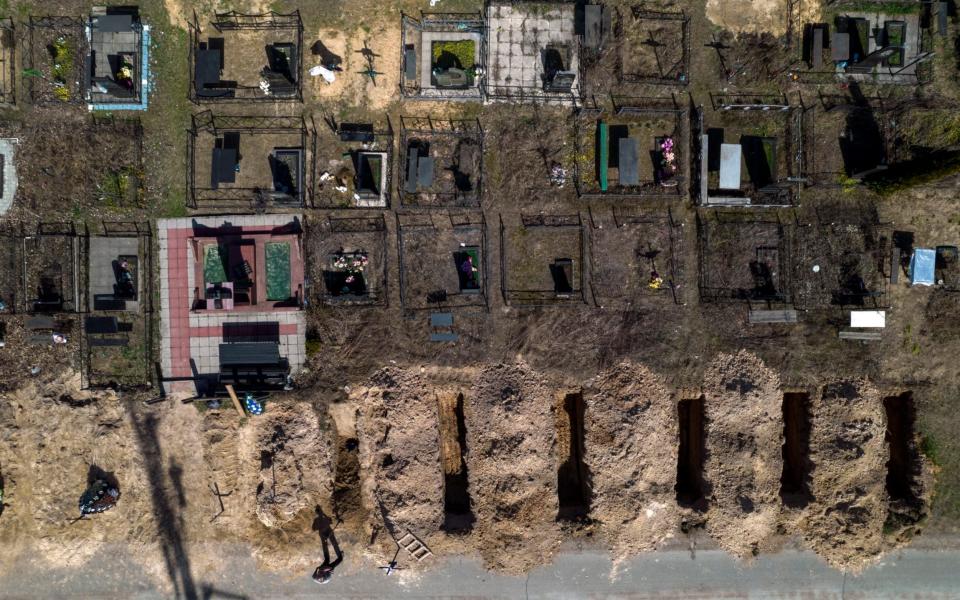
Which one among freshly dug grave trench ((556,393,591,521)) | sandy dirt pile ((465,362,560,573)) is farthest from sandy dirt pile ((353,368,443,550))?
freshly dug grave trench ((556,393,591,521))

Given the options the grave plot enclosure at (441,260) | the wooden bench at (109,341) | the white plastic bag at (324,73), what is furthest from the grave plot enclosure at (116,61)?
the grave plot enclosure at (441,260)

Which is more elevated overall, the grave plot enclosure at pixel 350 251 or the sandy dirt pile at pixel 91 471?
the grave plot enclosure at pixel 350 251

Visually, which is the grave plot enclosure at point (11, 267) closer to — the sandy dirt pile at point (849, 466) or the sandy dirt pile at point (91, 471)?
the sandy dirt pile at point (91, 471)

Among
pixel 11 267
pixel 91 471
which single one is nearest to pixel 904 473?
pixel 91 471

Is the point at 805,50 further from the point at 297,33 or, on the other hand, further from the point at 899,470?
the point at 297,33

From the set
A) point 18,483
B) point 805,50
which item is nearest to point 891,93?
point 805,50

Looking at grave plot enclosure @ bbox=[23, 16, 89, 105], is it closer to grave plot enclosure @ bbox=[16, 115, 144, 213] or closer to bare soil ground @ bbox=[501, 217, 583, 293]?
grave plot enclosure @ bbox=[16, 115, 144, 213]

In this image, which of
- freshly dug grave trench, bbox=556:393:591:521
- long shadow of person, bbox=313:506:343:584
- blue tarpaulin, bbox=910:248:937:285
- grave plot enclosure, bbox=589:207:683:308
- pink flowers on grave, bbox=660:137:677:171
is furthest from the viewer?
freshly dug grave trench, bbox=556:393:591:521
